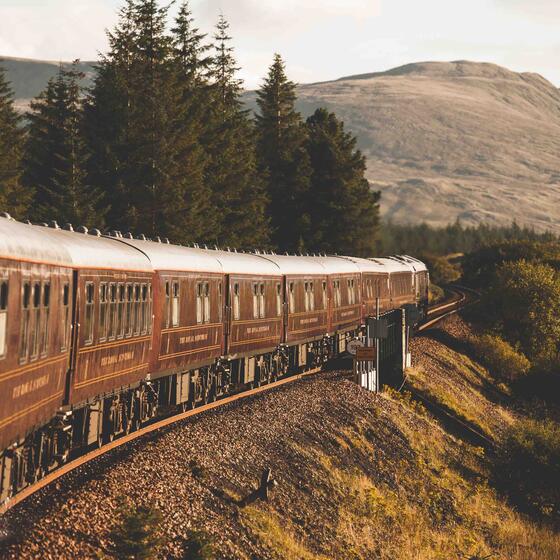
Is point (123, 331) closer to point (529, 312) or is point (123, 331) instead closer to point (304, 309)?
point (304, 309)

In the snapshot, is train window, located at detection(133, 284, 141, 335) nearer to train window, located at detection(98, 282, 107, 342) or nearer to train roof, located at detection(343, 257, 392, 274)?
train window, located at detection(98, 282, 107, 342)

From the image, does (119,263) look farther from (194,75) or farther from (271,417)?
(194,75)

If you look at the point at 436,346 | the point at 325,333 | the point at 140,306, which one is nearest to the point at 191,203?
the point at 436,346

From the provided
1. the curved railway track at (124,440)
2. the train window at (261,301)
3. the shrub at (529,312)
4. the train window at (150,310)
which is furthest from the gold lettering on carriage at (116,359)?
the shrub at (529,312)

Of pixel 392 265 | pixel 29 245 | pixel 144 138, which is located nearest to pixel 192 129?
pixel 144 138

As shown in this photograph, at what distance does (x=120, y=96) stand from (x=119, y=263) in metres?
45.8

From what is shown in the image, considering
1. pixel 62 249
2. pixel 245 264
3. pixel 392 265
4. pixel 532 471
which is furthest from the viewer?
pixel 392 265

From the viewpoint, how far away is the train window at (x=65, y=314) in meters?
15.2

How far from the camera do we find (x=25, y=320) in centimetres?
1259

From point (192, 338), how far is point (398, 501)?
651 cm

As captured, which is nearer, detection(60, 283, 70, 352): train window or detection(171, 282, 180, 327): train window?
detection(60, 283, 70, 352): train window

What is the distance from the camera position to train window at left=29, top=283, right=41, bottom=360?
42.9 ft

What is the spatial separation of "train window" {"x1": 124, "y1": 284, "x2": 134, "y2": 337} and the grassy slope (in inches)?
155

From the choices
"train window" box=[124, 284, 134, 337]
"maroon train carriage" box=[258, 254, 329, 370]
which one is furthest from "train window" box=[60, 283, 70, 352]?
"maroon train carriage" box=[258, 254, 329, 370]
